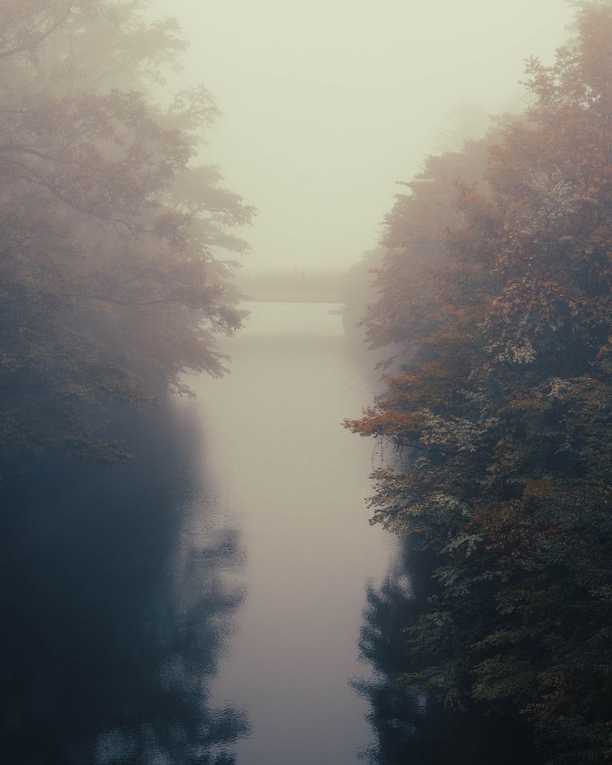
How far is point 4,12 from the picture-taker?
2227cm

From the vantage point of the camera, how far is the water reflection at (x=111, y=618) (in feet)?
42.5

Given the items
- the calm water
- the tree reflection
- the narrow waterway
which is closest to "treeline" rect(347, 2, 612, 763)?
the tree reflection

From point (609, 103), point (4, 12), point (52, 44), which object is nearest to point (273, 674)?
point (609, 103)

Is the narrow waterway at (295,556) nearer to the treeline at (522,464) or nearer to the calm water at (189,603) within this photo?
the calm water at (189,603)

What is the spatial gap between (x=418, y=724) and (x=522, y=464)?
5212mm

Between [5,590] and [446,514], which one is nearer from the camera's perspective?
[446,514]

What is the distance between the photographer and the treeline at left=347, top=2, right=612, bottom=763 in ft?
35.9

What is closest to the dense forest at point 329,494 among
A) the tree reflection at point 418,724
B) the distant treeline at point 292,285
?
the tree reflection at point 418,724

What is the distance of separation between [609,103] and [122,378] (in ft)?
50.6

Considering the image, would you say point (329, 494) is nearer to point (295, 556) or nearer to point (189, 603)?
point (295, 556)

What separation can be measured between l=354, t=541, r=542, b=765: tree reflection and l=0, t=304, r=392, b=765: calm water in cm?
41

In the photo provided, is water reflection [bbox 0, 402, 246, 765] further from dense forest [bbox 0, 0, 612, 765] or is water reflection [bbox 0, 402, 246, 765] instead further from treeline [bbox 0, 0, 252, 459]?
treeline [bbox 0, 0, 252, 459]

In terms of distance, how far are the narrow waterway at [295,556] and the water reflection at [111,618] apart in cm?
74

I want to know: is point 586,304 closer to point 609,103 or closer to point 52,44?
point 609,103
